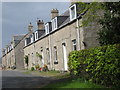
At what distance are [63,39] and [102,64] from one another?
13.3 m

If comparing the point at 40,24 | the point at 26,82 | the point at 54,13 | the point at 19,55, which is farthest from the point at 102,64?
the point at 19,55

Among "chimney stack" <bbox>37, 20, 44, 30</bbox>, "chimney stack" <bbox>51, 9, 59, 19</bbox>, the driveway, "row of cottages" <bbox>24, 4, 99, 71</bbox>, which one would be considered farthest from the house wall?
the driveway

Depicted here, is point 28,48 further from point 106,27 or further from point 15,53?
point 106,27

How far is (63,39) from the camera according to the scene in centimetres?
2361

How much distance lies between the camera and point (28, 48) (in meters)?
41.8

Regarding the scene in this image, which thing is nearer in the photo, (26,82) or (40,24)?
(26,82)

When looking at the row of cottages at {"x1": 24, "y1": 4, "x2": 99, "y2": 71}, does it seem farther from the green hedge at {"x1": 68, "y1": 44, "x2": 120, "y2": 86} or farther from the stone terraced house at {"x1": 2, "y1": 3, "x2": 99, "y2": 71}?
the green hedge at {"x1": 68, "y1": 44, "x2": 120, "y2": 86}

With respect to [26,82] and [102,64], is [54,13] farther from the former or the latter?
[102,64]

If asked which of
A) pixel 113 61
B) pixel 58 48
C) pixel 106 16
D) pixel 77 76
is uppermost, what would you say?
pixel 106 16

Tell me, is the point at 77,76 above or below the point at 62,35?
below

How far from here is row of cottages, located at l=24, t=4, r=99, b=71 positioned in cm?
1936

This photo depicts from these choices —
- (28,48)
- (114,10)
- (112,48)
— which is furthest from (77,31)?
(28,48)

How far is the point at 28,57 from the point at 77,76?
94.7 feet

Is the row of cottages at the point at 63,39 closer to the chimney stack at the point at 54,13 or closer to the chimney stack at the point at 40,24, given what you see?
the chimney stack at the point at 54,13
